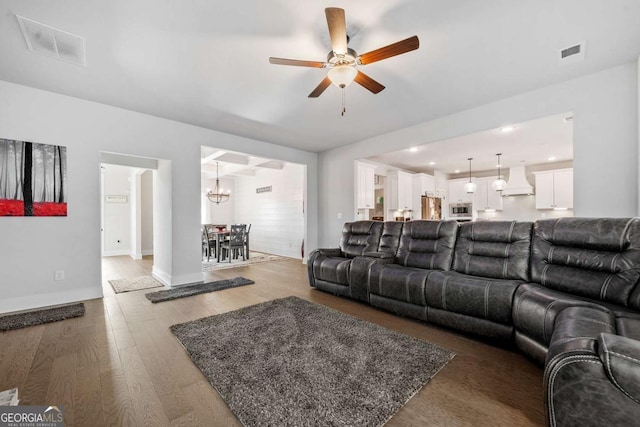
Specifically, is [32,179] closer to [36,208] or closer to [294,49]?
[36,208]

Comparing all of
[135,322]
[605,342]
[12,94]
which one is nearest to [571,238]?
[605,342]

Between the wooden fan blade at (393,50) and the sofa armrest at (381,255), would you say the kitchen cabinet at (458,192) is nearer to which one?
the sofa armrest at (381,255)

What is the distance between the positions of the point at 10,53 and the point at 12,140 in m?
1.11

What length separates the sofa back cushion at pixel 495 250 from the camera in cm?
256

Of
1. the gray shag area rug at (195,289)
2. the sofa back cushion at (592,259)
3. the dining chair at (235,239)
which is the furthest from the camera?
the dining chair at (235,239)

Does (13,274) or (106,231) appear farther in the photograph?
(106,231)

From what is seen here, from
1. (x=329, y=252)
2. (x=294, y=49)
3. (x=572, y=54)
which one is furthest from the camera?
(x=329, y=252)

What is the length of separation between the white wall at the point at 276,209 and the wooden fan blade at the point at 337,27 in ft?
15.4

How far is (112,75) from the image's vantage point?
2.93 m

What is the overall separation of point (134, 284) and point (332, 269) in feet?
11.2

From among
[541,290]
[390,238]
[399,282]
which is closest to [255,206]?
[390,238]

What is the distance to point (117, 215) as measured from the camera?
798 centimetres

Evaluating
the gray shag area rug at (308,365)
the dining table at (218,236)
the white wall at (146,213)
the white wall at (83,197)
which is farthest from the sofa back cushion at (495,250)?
the white wall at (146,213)

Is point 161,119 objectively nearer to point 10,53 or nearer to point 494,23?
point 10,53
